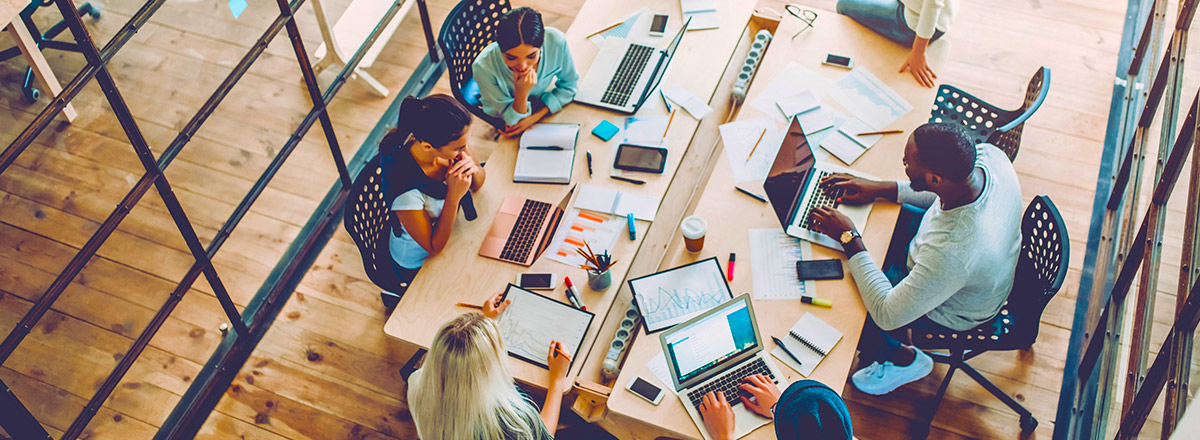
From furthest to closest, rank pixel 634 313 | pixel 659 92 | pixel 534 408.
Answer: pixel 659 92
pixel 634 313
pixel 534 408

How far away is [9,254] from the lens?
111 inches

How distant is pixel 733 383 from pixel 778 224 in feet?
2.24

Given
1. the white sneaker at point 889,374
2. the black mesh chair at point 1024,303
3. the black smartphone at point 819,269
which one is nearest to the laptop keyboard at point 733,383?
Result: the black smartphone at point 819,269

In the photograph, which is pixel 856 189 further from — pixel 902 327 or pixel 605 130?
pixel 605 130

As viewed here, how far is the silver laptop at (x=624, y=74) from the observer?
3555 millimetres

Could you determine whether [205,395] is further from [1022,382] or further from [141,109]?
[1022,382]

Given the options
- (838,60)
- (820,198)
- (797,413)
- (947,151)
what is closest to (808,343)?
(797,413)

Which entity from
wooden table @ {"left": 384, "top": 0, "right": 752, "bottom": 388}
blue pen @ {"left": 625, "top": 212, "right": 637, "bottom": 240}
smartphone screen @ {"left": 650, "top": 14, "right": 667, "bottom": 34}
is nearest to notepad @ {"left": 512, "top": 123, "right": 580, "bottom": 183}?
wooden table @ {"left": 384, "top": 0, "right": 752, "bottom": 388}

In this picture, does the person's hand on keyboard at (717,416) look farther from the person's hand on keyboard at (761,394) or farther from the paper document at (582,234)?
the paper document at (582,234)

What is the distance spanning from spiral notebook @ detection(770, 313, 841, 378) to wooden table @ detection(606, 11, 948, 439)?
0.07 feet

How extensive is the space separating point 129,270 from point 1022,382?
366 cm

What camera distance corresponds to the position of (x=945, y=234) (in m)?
2.75

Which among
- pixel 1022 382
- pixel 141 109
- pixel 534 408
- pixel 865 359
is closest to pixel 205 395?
pixel 141 109

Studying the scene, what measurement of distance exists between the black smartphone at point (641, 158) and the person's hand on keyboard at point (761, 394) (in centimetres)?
94
